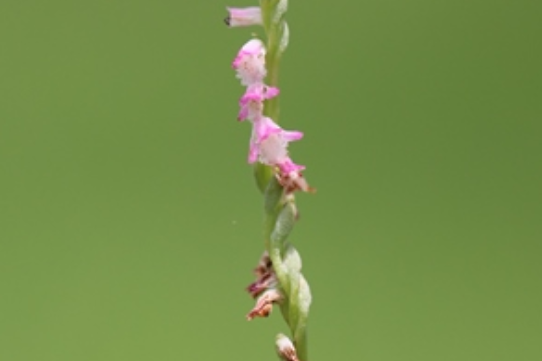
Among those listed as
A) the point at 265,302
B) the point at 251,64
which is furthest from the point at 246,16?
the point at 265,302

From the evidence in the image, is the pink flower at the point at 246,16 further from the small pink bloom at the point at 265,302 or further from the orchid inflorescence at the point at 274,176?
the small pink bloom at the point at 265,302

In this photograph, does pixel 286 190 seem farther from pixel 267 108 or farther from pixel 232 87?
pixel 232 87

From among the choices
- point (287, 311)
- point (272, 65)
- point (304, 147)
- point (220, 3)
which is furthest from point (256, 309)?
point (220, 3)

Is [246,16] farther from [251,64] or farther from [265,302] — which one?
[265,302]

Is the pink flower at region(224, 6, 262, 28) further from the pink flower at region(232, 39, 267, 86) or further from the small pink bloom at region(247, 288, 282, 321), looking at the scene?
the small pink bloom at region(247, 288, 282, 321)

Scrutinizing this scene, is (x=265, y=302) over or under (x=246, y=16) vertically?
under

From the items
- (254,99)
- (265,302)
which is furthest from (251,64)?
(265,302)

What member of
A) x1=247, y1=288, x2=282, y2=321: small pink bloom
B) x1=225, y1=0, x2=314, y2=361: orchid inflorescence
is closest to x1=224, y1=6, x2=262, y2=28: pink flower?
x1=225, y1=0, x2=314, y2=361: orchid inflorescence
